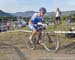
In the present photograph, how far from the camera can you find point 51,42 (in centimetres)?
1095

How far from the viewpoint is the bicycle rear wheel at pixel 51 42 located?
1063 centimetres

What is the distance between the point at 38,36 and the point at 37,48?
52 centimetres

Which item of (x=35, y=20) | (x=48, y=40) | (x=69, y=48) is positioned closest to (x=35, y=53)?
(x=48, y=40)

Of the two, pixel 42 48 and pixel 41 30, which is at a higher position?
pixel 41 30

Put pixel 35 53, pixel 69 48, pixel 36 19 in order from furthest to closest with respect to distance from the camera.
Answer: pixel 69 48, pixel 36 19, pixel 35 53

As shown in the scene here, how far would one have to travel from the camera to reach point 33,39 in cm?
1142

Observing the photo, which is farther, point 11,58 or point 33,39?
point 33,39

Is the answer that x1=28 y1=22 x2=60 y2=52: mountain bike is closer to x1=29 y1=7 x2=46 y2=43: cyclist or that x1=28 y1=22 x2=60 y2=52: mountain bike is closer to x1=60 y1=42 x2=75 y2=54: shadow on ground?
x1=29 y1=7 x2=46 y2=43: cyclist

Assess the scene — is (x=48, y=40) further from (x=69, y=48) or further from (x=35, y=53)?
(x=69, y=48)

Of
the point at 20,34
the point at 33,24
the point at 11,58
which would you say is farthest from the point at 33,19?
the point at 20,34

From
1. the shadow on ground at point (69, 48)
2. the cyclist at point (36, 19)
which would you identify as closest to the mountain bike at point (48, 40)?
the cyclist at point (36, 19)

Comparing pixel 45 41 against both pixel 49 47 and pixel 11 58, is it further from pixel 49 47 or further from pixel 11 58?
pixel 11 58

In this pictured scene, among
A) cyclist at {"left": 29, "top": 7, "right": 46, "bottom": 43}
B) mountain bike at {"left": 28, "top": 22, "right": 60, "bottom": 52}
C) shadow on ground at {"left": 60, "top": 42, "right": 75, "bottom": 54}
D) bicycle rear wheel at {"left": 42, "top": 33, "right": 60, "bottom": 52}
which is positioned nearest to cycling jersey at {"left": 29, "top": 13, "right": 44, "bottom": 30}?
cyclist at {"left": 29, "top": 7, "right": 46, "bottom": 43}

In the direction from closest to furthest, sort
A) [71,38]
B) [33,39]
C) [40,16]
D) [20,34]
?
1. [40,16]
2. [33,39]
3. [71,38]
4. [20,34]
